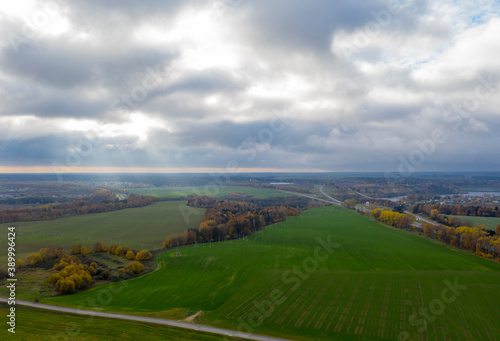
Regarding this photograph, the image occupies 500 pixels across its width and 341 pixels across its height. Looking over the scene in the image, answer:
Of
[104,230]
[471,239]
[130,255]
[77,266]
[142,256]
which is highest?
[471,239]

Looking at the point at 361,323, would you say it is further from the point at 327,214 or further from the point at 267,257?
the point at 327,214

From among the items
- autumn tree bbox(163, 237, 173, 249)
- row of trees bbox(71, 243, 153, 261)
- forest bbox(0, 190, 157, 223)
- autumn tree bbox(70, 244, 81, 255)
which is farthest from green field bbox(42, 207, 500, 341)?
forest bbox(0, 190, 157, 223)

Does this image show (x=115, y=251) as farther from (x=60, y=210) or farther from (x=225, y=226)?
(x=60, y=210)

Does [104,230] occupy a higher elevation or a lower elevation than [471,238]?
lower

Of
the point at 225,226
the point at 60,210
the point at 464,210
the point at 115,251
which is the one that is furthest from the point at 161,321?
the point at 464,210

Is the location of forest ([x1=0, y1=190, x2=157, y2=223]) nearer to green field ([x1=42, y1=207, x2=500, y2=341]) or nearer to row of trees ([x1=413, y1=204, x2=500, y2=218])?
green field ([x1=42, y1=207, x2=500, y2=341])

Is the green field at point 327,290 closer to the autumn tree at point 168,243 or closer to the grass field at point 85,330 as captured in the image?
the grass field at point 85,330

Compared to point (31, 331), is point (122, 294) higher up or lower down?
lower down

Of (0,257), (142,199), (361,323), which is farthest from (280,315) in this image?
(142,199)
